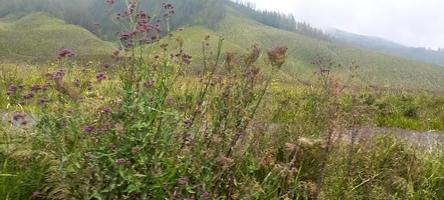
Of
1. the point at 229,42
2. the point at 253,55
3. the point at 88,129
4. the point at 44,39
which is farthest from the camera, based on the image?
the point at 229,42

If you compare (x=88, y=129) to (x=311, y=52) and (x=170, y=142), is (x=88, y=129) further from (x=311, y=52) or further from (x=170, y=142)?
(x=311, y=52)

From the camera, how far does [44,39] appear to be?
150750mm

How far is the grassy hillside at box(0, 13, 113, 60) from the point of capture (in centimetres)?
13088

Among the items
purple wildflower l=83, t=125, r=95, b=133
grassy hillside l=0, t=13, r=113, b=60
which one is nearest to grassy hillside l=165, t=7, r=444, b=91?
grassy hillside l=0, t=13, r=113, b=60

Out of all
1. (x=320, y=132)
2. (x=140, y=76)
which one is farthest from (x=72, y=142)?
(x=320, y=132)

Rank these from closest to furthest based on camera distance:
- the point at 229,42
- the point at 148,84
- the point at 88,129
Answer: the point at 88,129
the point at 148,84
the point at 229,42

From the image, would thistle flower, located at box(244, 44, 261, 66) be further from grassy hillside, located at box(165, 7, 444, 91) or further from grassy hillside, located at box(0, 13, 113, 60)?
grassy hillside, located at box(165, 7, 444, 91)

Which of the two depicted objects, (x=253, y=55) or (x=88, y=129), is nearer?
(x=88, y=129)

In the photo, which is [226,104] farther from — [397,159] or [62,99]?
[397,159]

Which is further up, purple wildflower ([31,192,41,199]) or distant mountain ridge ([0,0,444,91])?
purple wildflower ([31,192,41,199])

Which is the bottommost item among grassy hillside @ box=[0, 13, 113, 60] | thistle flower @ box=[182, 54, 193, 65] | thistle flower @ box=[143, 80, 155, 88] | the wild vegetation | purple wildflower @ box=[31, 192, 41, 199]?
grassy hillside @ box=[0, 13, 113, 60]

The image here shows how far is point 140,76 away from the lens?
3.22 metres

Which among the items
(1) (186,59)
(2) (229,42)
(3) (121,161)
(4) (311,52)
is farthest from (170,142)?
(4) (311,52)

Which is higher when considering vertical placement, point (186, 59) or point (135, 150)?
point (186, 59)
